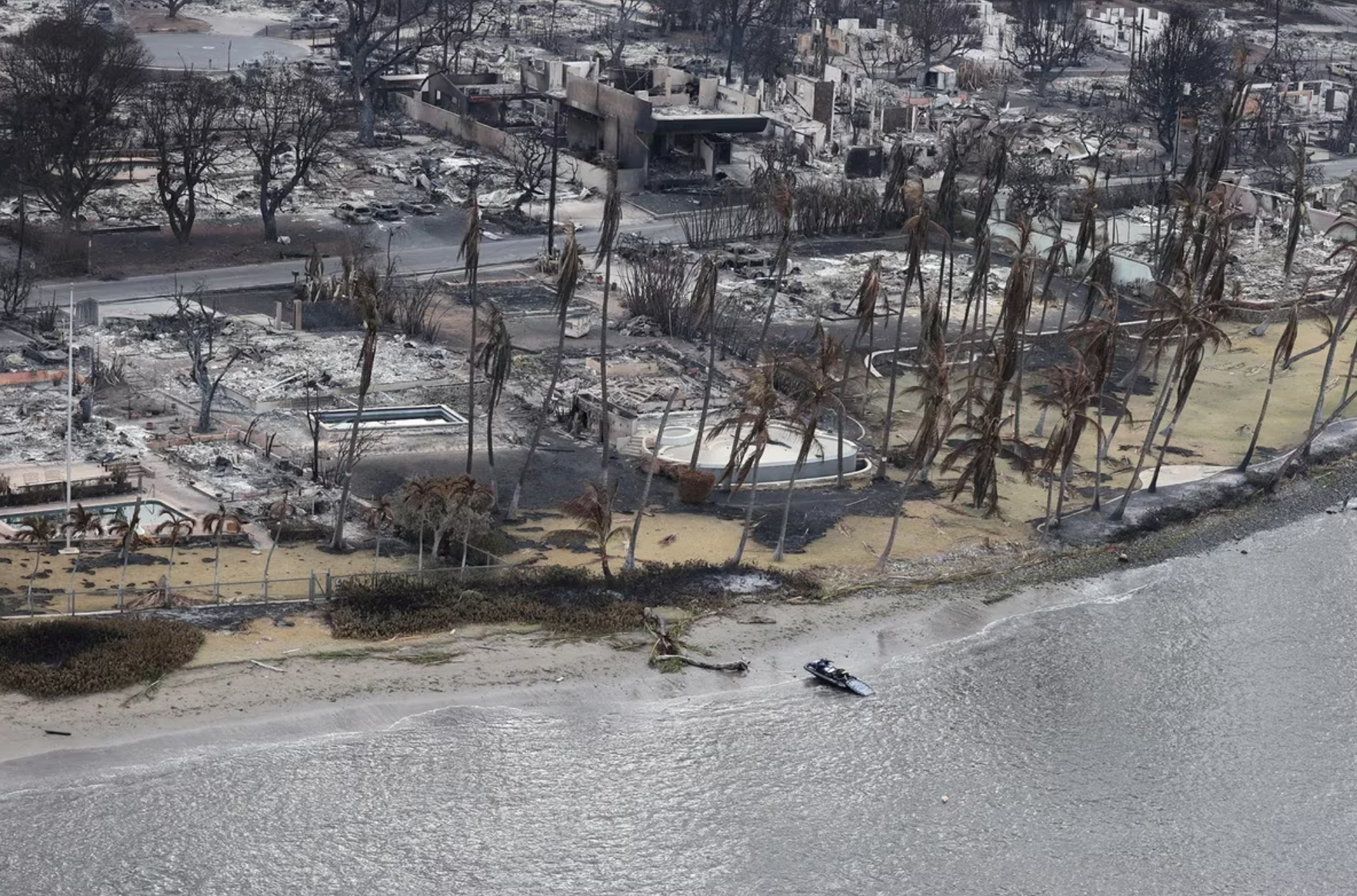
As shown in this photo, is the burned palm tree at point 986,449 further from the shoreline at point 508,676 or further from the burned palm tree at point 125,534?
the burned palm tree at point 125,534

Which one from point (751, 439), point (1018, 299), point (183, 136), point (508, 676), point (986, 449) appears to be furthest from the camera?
point (183, 136)

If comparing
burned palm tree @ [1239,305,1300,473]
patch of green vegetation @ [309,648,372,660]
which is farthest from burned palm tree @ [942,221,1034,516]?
patch of green vegetation @ [309,648,372,660]

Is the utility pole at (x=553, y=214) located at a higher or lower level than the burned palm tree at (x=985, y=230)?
lower

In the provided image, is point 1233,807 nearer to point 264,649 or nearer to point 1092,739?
point 1092,739

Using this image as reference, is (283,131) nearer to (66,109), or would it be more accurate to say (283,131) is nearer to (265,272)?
(66,109)

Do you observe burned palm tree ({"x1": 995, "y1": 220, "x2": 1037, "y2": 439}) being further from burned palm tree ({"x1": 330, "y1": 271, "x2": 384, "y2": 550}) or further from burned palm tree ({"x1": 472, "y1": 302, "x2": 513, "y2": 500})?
burned palm tree ({"x1": 330, "y1": 271, "x2": 384, "y2": 550})

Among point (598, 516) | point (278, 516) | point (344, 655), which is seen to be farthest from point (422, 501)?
point (344, 655)

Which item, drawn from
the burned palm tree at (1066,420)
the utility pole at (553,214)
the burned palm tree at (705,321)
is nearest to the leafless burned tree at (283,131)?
the utility pole at (553,214)
